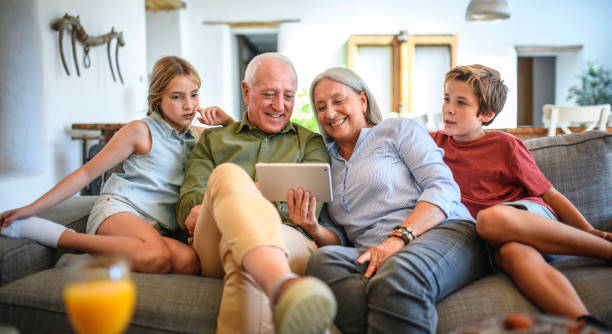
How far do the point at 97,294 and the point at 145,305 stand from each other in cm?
69

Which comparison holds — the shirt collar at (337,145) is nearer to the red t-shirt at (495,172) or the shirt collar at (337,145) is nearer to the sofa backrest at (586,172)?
the red t-shirt at (495,172)

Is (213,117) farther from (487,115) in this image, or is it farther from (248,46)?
(248,46)

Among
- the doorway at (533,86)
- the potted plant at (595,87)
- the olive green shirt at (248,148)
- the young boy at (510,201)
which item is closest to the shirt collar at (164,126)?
the olive green shirt at (248,148)

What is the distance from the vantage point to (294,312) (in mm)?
912

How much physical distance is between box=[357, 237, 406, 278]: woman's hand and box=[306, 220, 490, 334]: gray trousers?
0.02 m

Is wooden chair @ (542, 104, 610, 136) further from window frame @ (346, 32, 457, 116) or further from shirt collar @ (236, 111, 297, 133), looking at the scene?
shirt collar @ (236, 111, 297, 133)

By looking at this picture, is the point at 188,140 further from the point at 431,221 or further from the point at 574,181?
the point at 574,181

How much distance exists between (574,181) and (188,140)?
4.97 feet

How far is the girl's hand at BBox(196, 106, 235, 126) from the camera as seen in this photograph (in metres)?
2.01

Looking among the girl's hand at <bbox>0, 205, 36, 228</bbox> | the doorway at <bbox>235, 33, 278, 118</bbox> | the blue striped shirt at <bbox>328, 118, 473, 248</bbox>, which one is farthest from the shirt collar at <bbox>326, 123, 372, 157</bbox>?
the doorway at <bbox>235, 33, 278, 118</bbox>

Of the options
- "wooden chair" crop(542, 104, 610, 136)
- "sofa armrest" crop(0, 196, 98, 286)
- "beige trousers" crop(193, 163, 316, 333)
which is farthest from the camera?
"wooden chair" crop(542, 104, 610, 136)

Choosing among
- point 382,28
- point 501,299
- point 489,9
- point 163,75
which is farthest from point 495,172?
point 382,28

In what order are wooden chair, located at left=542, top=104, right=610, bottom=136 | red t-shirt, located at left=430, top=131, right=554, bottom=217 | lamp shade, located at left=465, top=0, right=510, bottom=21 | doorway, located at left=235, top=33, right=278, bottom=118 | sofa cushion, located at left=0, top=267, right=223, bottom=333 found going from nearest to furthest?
sofa cushion, located at left=0, top=267, right=223, bottom=333, red t-shirt, located at left=430, top=131, right=554, bottom=217, wooden chair, located at left=542, top=104, right=610, bottom=136, lamp shade, located at left=465, top=0, right=510, bottom=21, doorway, located at left=235, top=33, right=278, bottom=118

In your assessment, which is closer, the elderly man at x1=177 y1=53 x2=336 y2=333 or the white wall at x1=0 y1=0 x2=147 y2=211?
Result: the elderly man at x1=177 y1=53 x2=336 y2=333
